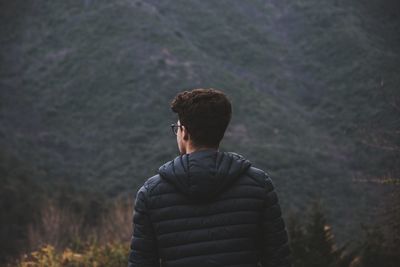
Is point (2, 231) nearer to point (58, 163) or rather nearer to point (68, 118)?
point (58, 163)

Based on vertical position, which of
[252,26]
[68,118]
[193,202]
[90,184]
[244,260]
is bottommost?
[244,260]

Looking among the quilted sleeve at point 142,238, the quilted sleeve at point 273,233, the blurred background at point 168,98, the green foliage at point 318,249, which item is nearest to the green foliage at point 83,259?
the green foliage at point 318,249

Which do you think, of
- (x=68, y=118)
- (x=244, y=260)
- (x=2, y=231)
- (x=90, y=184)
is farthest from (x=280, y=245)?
(x=68, y=118)

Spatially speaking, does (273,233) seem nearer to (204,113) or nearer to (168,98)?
(204,113)

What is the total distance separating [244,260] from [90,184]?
20.7 metres

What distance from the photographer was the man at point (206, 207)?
225 centimetres

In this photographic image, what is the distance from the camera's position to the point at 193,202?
229 cm

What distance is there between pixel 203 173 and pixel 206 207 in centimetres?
17

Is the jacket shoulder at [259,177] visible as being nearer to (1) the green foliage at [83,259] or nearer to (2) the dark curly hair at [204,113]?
(2) the dark curly hair at [204,113]

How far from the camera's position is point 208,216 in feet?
7.46

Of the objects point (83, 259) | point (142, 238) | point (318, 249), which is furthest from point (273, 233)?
point (83, 259)

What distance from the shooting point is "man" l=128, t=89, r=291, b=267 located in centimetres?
225

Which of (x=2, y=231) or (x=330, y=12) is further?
(x=330, y=12)

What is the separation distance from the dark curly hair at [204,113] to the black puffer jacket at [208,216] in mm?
83
